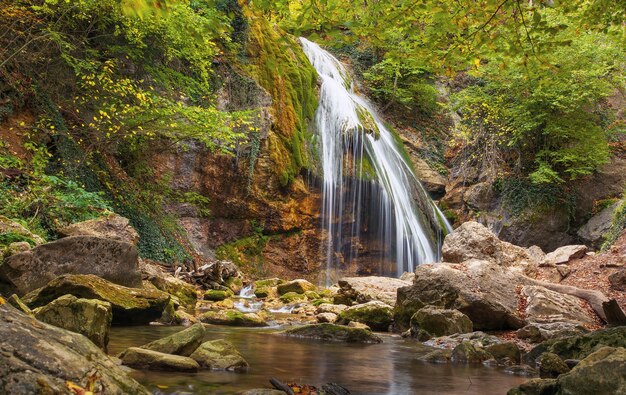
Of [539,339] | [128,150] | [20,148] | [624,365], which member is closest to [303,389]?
[624,365]

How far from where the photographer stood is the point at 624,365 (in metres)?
3.02

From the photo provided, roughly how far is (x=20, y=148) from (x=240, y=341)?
743 cm

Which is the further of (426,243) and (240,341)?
(426,243)

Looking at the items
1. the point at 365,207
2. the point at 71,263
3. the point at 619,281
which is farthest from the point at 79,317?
the point at 365,207

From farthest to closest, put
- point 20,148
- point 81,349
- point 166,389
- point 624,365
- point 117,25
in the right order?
point 117,25, point 20,148, point 166,389, point 624,365, point 81,349

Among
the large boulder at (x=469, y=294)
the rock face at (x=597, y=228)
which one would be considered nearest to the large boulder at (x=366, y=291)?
the large boulder at (x=469, y=294)

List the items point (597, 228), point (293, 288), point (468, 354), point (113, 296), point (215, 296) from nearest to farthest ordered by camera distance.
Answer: point (468, 354), point (113, 296), point (215, 296), point (293, 288), point (597, 228)

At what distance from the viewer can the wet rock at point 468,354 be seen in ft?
19.7

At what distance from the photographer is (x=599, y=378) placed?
3033 millimetres

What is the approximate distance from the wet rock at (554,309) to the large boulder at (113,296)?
20.2ft

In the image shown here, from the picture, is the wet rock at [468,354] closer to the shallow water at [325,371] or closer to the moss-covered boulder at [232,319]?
the shallow water at [325,371]

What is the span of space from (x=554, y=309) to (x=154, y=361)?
7008mm

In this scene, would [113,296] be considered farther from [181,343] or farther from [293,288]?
[293,288]

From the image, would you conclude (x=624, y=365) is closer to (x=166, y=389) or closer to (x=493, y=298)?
(x=166, y=389)
